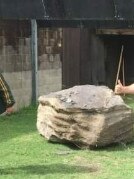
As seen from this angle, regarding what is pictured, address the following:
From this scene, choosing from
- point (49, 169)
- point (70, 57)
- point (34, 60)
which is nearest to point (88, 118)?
point (49, 169)

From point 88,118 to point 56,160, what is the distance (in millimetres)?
940

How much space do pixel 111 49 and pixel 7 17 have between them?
12.2 metres

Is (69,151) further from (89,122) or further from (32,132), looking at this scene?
(32,132)

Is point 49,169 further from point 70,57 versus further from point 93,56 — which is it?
point 93,56

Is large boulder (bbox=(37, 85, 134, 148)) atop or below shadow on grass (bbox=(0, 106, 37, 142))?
atop

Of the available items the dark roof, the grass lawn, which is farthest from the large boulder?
the dark roof

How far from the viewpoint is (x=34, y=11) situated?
6.49m

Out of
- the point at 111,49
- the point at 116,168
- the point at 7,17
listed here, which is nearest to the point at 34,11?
the point at 7,17

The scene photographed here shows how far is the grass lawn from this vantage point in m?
7.49

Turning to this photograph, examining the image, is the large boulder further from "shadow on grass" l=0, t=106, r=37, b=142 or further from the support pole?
the support pole

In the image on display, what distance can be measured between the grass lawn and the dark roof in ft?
6.80

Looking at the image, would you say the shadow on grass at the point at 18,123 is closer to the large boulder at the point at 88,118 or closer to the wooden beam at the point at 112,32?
the large boulder at the point at 88,118

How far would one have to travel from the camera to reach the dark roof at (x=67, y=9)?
21.0ft

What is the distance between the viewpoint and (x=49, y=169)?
777 cm
